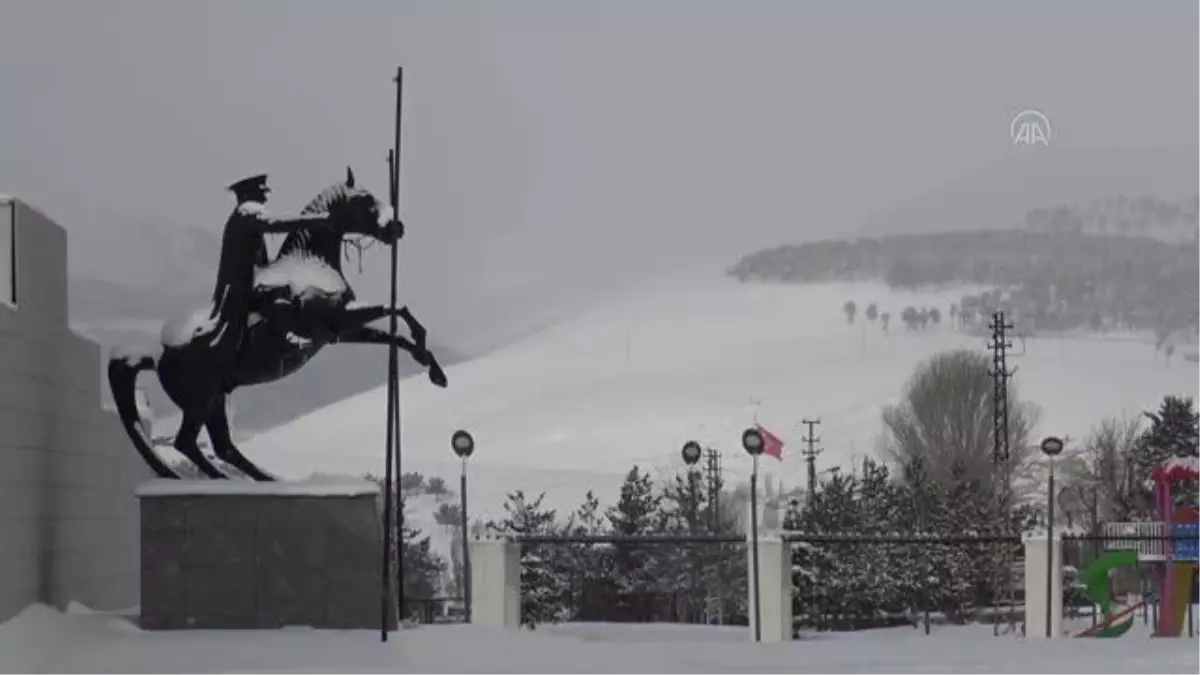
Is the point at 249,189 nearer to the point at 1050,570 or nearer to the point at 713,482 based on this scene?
the point at 1050,570

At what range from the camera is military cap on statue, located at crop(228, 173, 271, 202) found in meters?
7.96

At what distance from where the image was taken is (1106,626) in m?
14.1

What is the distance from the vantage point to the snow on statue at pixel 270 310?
25.7 ft

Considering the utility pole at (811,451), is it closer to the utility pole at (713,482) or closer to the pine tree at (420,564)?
the utility pole at (713,482)

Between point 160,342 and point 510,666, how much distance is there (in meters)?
2.51

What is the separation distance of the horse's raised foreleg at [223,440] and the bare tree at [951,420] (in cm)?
1701

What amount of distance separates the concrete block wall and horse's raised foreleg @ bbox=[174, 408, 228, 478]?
657 mm

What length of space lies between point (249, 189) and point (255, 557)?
1.74m

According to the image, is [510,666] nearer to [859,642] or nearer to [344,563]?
[344,563]

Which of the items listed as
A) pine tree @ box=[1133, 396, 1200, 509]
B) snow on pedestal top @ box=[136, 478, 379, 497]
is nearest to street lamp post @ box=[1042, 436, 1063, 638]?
snow on pedestal top @ box=[136, 478, 379, 497]

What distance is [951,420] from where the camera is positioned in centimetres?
2675

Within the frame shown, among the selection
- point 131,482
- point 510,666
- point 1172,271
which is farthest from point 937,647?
point 1172,271

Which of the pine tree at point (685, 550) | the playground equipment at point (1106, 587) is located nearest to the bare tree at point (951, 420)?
the pine tree at point (685, 550)

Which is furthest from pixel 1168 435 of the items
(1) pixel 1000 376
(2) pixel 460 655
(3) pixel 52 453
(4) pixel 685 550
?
(3) pixel 52 453
